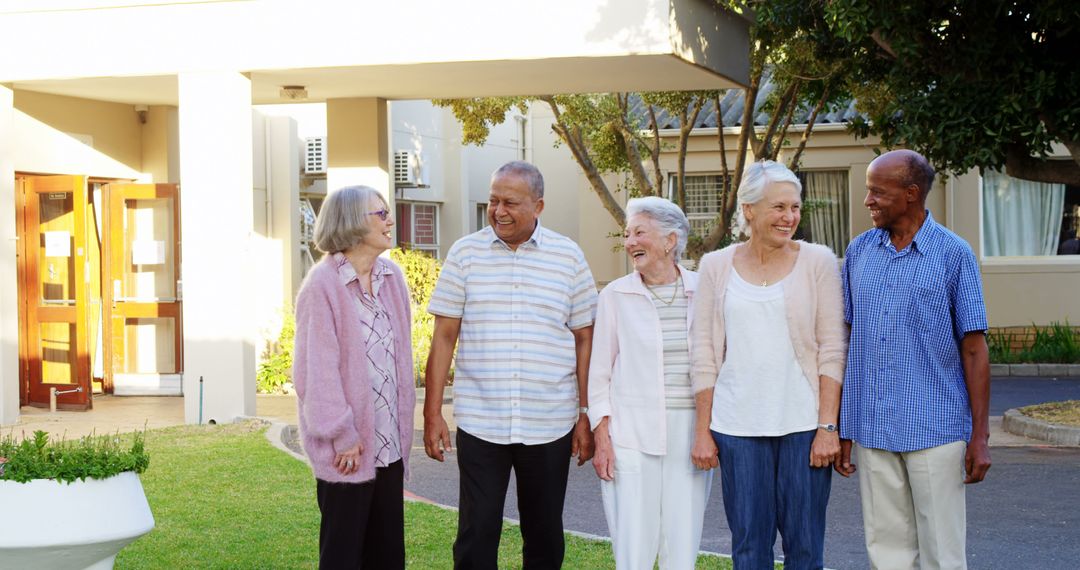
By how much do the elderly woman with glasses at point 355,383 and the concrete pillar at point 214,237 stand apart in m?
7.08

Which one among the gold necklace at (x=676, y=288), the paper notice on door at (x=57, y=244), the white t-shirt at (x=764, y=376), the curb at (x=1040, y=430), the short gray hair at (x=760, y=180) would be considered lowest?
the curb at (x=1040, y=430)

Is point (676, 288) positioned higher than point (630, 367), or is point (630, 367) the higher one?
point (676, 288)

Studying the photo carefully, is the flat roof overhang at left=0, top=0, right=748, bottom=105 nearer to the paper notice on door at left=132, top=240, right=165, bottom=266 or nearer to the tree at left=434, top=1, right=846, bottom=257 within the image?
the tree at left=434, top=1, right=846, bottom=257

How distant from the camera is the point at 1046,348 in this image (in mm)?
18359

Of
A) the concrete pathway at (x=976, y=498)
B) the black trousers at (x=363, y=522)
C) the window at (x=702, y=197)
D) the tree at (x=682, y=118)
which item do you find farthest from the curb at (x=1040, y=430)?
the window at (x=702, y=197)

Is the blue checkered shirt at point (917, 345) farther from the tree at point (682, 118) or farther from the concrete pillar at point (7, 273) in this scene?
the concrete pillar at point (7, 273)

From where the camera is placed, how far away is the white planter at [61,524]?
480cm

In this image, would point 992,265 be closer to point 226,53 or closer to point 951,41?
point 951,41

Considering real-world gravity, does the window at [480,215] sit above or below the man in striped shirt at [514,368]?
above

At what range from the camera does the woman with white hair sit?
478cm

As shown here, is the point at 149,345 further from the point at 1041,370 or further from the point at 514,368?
the point at 1041,370

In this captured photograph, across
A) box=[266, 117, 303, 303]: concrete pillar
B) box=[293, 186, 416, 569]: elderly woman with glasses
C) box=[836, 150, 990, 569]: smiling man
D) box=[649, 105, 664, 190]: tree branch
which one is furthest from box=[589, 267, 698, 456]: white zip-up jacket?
box=[649, 105, 664, 190]: tree branch

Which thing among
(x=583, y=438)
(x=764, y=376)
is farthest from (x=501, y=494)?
(x=764, y=376)

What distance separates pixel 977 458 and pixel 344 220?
2527mm
